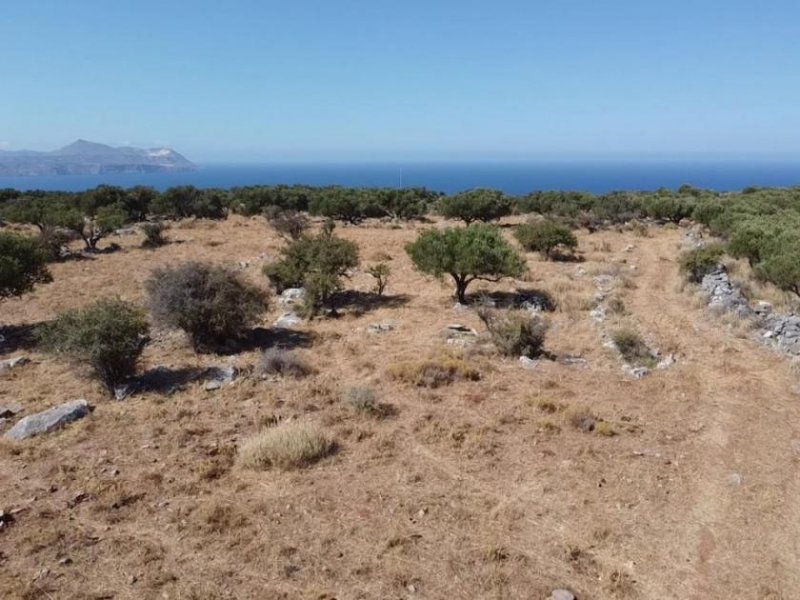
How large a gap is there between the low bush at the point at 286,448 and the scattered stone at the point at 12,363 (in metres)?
7.56

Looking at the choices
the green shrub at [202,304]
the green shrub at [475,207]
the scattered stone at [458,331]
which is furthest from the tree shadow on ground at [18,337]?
the green shrub at [475,207]

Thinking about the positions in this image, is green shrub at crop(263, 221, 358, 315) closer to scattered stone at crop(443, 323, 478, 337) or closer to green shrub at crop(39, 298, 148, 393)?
scattered stone at crop(443, 323, 478, 337)

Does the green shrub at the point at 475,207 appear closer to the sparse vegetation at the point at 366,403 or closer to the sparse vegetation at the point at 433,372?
the sparse vegetation at the point at 433,372

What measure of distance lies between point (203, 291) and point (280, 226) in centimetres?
1897

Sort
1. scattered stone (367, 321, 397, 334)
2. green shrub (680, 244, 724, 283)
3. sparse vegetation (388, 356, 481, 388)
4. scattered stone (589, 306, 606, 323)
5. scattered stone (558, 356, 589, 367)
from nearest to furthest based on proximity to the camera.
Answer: sparse vegetation (388, 356, 481, 388) → scattered stone (558, 356, 589, 367) → scattered stone (367, 321, 397, 334) → scattered stone (589, 306, 606, 323) → green shrub (680, 244, 724, 283)

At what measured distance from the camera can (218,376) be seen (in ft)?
38.1

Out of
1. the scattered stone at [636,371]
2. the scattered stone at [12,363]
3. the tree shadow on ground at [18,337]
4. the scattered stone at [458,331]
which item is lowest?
the tree shadow on ground at [18,337]

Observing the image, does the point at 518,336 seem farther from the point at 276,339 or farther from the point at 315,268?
the point at 315,268

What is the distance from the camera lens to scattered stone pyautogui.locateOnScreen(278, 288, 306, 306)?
1831 centimetres

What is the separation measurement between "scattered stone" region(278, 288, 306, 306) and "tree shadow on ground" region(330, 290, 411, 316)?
43.6 inches

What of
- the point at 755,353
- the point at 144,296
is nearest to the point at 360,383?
the point at 755,353

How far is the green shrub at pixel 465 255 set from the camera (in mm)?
17859

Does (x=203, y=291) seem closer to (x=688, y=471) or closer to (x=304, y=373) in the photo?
(x=304, y=373)

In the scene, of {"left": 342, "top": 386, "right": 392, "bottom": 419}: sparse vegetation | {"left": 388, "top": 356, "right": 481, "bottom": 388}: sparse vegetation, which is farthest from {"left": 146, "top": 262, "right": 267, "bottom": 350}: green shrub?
{"left": 342, "top": 386, "right": 392, "bottom": 419}: sparse vegetation
